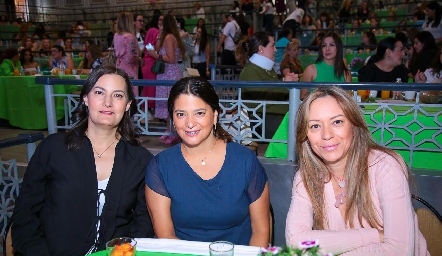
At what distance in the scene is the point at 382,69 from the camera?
14.0 feet

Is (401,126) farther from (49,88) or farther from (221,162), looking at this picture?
(49,88)

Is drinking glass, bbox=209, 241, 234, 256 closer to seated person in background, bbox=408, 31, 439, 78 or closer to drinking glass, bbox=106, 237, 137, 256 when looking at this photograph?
drinking glass, bbox=106, 237, 137, 256

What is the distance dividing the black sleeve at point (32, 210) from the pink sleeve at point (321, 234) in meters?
1.14

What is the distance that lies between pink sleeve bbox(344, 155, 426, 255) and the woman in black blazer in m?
1.09

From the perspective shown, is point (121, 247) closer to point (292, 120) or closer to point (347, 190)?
point (347, 190)

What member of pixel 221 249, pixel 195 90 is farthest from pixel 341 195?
pixel 195 90

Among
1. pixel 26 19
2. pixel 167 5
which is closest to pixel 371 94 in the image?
pixel 167 5

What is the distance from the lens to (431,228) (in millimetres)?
1848

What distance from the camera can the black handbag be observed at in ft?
16.8

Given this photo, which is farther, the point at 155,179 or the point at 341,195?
the point at 155,179

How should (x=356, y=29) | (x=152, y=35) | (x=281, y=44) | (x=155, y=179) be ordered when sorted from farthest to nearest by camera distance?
(x=356, y=29), (x=281, y=44), (x=152, y=35), (x=155, y=179)

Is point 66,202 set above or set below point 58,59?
below

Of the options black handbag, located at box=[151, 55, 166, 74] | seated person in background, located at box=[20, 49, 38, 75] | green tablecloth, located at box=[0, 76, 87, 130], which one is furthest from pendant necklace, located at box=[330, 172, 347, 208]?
seated person in background, located at box=[20, 49, 38, 75]

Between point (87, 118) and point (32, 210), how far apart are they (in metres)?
0.52
